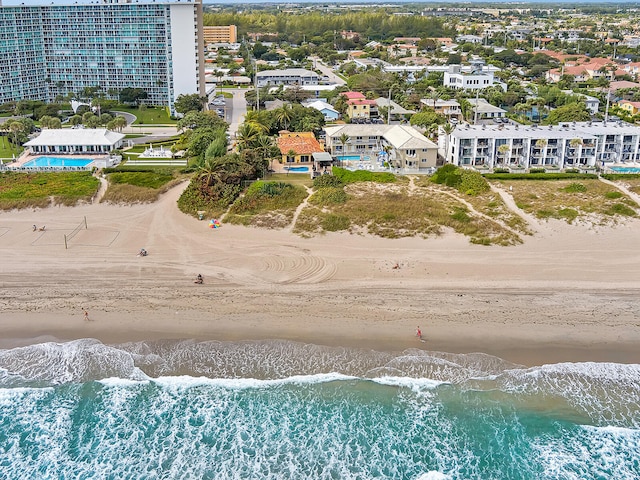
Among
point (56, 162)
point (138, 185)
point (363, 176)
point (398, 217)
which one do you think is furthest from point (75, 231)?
point (363, 176)

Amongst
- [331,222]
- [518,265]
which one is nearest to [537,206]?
[518,265]

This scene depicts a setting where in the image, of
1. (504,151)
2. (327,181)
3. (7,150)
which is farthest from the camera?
(7,150)

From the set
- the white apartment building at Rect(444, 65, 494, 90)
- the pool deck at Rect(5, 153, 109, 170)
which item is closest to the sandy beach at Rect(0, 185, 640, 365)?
the pool deck at Rect(5, 153, 109, 170)

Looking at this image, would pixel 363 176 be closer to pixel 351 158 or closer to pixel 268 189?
pixel 351 158

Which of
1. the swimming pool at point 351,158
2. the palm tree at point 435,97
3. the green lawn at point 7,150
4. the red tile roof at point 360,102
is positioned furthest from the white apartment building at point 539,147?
the green lawn at point 7,150

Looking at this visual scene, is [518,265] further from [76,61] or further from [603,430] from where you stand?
[76,61]

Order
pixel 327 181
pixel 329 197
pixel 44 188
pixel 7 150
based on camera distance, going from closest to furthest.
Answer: pixel 329 197
pixel 44 188
pixel 327 181
pixel 7 150

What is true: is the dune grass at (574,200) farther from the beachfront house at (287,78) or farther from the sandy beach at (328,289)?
the beachfront house at (287,78)
